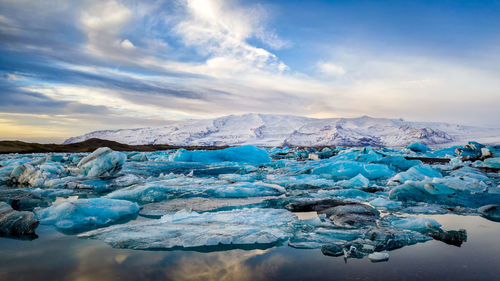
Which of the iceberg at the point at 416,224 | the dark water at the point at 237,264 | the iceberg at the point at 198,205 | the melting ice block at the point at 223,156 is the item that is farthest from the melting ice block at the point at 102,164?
the melting ice block at the point at 223,156

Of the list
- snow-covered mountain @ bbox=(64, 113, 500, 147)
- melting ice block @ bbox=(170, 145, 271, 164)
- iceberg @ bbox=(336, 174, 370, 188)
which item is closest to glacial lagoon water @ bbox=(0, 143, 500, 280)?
iceberg @ bbox=(336, 174, 370, 188)

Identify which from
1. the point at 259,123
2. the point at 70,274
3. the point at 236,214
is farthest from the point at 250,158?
the point at 259,123

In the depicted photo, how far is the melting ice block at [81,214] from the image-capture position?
3.62 metres

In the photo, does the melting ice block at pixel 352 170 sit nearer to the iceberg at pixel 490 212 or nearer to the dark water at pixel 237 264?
the iceberg at pixel 490 212

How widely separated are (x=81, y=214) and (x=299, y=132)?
10919 centimetres

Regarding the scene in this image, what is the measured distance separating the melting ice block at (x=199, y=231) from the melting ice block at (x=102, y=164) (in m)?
5.71

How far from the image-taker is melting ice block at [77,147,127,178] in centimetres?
846

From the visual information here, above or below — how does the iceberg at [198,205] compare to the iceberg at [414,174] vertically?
below

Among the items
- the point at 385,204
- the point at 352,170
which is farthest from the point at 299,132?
the point at 385,204

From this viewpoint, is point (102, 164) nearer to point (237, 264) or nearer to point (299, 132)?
point (237, 264)

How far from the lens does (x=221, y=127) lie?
501 ft

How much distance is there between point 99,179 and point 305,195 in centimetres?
584

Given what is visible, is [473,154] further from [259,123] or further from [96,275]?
[259,123]

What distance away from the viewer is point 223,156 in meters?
17.3
